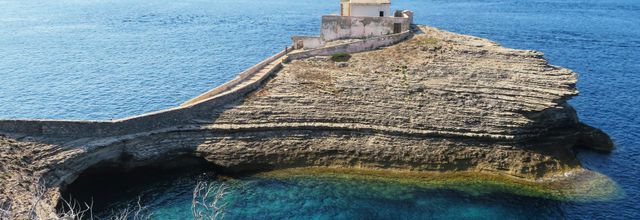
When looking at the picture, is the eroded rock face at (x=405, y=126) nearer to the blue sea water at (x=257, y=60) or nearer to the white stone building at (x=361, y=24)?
the blue sea water at (x=257, y=60)

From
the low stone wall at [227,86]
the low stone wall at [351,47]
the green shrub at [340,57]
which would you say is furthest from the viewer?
the low stone wall at [351,47]

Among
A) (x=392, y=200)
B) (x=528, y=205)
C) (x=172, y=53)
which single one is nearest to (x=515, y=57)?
(x=528, y=205)

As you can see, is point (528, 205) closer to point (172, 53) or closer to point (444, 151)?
point (444, 151)

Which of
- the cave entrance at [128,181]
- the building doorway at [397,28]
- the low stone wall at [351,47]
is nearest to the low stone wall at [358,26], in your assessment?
the building doorway at [397,28]

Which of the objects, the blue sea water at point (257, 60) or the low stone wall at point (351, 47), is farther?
the low stone wall at point (351, 47)

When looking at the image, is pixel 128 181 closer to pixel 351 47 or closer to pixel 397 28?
pixel 351 47

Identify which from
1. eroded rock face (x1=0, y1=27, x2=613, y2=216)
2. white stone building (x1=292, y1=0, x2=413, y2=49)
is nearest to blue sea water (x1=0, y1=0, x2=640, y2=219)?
eroded rock face (x1=0, y1=27, x2=613, y2=216)

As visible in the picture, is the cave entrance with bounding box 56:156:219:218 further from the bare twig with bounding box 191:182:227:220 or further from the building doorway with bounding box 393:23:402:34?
the building doorway with bounding box 393:23:402:34
